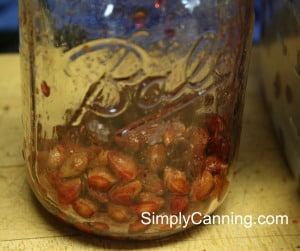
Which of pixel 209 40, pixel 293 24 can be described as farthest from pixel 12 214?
pixel 293 24

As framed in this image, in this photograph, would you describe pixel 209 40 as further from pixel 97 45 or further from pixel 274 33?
pixel 274 33

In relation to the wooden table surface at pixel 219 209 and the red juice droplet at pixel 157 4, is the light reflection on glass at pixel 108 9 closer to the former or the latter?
the red juice droplet at pixel 157 4

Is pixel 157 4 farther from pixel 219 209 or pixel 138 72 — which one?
pixel 219 209

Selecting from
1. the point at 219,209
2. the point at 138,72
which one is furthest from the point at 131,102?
the point at 219,209

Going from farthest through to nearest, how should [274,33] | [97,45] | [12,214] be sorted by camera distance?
[274,33] < [12,214] < [97,45]

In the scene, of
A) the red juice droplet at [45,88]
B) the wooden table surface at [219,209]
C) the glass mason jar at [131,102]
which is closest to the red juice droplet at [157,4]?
the glass mason jar at [131,102]

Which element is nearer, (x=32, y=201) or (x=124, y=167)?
(x=124, y=167)

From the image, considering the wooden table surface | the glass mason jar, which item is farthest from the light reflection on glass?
the wooden table surface
